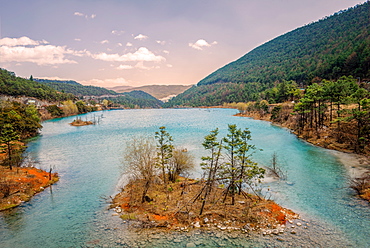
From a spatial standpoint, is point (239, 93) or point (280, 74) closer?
point (280, 74)

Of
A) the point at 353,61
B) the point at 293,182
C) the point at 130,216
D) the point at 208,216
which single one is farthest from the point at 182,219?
the point at 353,61

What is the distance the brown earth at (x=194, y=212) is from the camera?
1338 cm

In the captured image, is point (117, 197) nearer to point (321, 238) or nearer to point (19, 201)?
point (19, 201)

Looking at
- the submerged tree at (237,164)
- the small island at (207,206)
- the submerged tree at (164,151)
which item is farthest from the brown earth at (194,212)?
the submerged tree at (164,151)

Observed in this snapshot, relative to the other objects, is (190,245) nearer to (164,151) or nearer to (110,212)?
(110,212)

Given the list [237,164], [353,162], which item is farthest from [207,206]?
[353,162]

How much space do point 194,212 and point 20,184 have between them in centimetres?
1625

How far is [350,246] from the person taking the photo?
11352 millimetres

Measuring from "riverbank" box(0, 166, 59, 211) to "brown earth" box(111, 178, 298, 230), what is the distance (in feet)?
25.6

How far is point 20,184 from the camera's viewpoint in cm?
1956

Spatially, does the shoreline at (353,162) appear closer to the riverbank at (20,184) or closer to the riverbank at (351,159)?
the riverbank at (351,159)

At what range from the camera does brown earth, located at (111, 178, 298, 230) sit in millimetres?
13383

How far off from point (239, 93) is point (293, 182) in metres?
166

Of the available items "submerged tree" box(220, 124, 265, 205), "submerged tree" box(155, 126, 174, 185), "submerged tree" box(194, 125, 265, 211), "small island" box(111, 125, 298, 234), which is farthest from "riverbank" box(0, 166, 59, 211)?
"submerged tree" box(220, 124, 265, 205)
